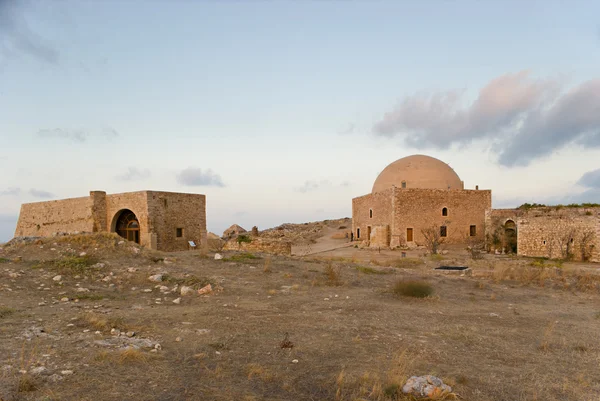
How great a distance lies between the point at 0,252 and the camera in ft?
37.0

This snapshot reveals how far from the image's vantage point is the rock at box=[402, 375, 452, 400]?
3.70 m

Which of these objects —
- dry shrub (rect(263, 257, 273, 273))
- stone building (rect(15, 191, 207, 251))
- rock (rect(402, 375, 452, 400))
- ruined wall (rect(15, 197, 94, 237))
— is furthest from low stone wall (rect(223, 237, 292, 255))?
rock (rect(402, 375, 452, 400))

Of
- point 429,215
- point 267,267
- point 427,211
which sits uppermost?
point 427,211

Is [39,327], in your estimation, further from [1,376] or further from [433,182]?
[433,182]

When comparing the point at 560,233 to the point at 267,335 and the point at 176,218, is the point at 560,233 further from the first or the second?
the point at 267,335

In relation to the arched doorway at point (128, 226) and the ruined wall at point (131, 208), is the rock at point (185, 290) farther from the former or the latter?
the arched doorway at point (128, 226)

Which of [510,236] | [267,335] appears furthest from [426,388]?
[510,236]

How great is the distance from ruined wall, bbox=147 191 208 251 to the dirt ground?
742cm

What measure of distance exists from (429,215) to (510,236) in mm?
5135

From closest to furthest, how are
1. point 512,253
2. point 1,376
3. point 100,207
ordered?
point 1,376, point 100,207, point 512,253

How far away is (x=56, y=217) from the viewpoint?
821 inches

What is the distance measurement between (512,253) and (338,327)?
2017 centimetres

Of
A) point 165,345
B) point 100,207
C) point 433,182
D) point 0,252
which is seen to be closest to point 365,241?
point 433,182

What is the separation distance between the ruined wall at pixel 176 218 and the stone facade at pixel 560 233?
17103mm
